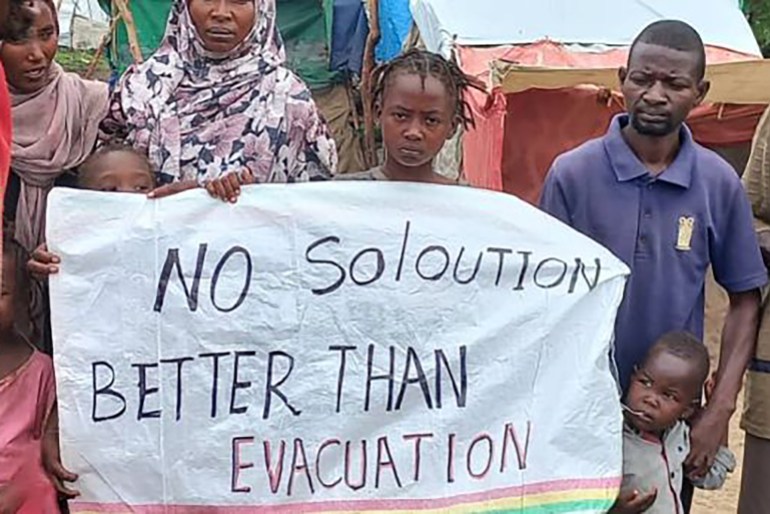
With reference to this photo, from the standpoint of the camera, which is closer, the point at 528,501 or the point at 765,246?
the point at 528,501

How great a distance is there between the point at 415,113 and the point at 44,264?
3.11ft

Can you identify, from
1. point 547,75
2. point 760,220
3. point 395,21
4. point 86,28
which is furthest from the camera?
point 86,28

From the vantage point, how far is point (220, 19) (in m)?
3.16

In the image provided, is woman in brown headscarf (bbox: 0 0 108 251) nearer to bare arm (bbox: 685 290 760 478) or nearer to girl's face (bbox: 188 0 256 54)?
girl's face (bbox: 188 0 256 54)

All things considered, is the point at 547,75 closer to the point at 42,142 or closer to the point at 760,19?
the point at 42,142

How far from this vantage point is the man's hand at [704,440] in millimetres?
3176

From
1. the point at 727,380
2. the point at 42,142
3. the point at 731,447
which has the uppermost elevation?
the point at 42,142

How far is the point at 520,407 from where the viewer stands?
119 inches

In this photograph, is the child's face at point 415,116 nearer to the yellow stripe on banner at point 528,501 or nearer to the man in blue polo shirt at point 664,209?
the man in blue polo shirt at point 664,209

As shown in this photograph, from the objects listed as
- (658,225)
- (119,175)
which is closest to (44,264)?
(119,175)

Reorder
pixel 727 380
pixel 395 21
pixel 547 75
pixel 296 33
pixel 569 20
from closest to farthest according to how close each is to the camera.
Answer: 1. pixel 727 380
2. pixel 547 75
3. pixel 395 21
4. pixel 569 20
5. pixel 296 33

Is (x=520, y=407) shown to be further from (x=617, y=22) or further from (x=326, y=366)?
(x=617, y=22)

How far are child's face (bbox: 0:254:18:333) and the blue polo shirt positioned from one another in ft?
4.54

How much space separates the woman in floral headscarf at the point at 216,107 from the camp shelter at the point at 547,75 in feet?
12.0
